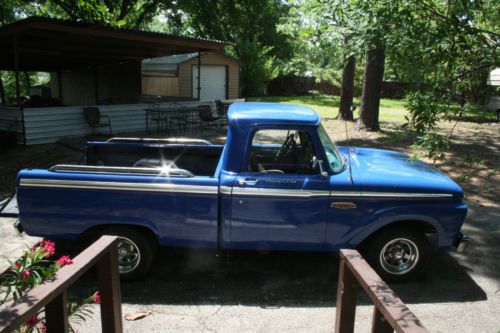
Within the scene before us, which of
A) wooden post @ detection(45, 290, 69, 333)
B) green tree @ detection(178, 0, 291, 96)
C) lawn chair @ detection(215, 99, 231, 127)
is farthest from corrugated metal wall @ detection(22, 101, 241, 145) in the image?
green tree @ detection(178, 0, 291, 96)

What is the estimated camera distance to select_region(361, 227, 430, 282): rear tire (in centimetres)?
442

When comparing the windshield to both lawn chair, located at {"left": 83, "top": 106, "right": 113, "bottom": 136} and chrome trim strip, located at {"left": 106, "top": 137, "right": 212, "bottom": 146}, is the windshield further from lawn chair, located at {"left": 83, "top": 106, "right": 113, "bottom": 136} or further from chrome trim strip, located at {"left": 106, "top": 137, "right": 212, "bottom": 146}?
lawn chair, located at {"left": 83, "top": 106, "right": 113, "bottom": 136}

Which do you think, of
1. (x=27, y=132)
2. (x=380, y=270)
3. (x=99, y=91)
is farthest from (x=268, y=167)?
(x=99, y=91)

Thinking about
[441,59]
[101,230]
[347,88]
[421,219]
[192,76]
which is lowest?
[101,230]

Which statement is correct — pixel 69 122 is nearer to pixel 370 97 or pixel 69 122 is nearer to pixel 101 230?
pixel 101 230

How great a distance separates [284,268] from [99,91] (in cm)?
1854

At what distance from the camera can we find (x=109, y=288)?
253cm

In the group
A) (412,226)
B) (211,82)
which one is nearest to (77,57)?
(211,82)

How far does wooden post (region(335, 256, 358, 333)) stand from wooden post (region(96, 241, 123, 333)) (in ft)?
4.46

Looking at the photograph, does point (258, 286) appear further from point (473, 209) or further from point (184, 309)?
point (473, 209)

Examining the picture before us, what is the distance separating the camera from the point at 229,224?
4.29 metres

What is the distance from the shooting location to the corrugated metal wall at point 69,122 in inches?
450

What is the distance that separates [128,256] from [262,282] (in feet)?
4.74

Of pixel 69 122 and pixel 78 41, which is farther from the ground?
pixel 78 41
